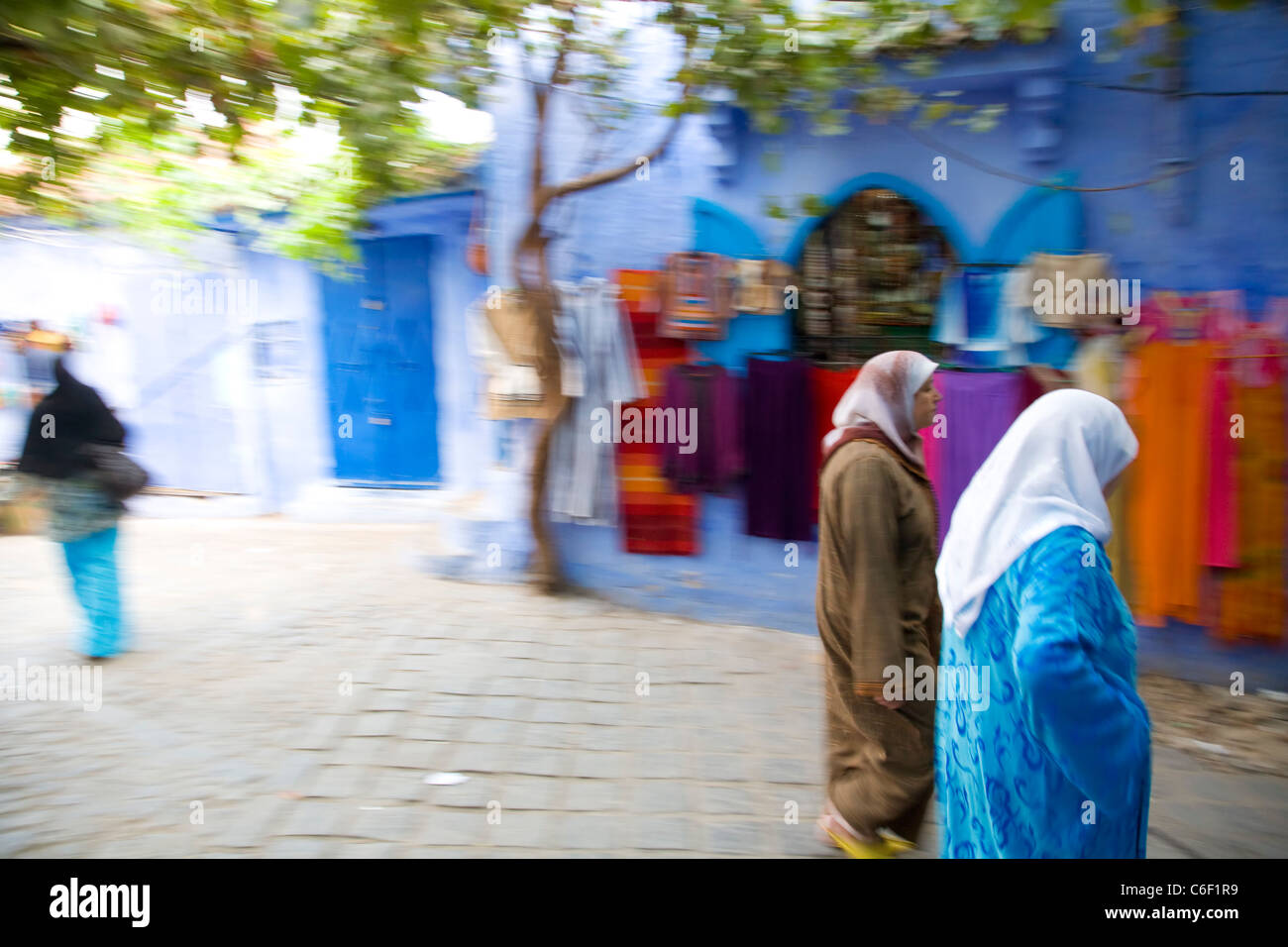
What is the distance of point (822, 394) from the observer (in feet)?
14.4

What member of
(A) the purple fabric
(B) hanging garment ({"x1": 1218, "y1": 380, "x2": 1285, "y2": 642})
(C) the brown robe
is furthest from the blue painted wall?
(C) the brown robe

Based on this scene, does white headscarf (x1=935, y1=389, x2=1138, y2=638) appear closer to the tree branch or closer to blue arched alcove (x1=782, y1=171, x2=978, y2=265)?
blue arched alcove (x1=782, y1=171, x2=978, y2=265)

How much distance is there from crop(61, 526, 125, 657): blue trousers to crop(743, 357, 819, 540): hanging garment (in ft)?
10.4

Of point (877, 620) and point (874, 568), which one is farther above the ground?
point (874, 568)

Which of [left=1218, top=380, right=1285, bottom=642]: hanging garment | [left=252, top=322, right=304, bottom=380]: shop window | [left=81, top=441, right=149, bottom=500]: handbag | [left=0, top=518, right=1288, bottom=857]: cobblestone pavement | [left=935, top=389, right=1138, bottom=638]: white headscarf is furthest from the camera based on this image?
[left=252, top=322, right=304, bottom=380]: shop window

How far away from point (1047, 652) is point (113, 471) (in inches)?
160

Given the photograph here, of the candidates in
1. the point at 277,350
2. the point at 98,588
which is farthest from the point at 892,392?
the point at 277,350

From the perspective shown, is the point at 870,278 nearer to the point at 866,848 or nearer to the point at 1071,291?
the point at 1071,291

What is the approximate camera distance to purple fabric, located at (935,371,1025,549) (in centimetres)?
407

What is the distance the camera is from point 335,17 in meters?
3.26

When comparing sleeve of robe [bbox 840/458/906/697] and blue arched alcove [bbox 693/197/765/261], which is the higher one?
blue arched alcove [bbox 693/197/765/261]

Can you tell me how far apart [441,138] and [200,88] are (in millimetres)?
2098

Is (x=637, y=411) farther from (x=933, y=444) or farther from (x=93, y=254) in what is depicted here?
(x=93, y=254)
